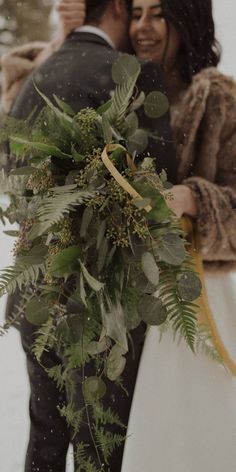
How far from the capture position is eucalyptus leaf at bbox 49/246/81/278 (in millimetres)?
841

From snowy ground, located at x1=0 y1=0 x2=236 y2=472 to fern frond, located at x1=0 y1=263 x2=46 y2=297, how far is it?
3.06ft

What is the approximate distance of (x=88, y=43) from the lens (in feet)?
4.13

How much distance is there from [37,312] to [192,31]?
78 cm

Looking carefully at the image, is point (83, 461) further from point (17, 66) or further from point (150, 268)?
point (17, 66)

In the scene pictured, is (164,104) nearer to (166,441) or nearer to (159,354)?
(159,354)

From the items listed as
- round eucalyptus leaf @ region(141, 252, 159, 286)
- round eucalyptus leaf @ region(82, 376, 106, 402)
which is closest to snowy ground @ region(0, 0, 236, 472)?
round eucalyptus leaf @ region(82, 376, 106, 402)

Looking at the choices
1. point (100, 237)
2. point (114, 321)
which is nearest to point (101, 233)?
point (100, 237)

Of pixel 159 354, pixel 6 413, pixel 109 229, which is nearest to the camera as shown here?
pixel 109 229

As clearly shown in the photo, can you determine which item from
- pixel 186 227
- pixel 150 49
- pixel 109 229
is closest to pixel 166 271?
pixel 109 229

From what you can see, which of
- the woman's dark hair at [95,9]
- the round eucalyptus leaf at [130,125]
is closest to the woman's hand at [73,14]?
the woman's dark hair at [95,9]

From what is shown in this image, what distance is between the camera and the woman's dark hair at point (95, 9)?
1.35 metres

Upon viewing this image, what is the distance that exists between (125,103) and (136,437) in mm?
671

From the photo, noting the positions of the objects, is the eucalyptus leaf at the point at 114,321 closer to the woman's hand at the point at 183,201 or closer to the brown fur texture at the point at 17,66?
the woman's hand at the point at 183,201

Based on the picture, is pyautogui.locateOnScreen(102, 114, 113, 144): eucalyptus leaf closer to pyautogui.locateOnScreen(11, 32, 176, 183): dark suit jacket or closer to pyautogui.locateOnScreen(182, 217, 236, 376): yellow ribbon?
pyautogui.locateOnScreen(11, 32, 176, 183): dark suit jacket
